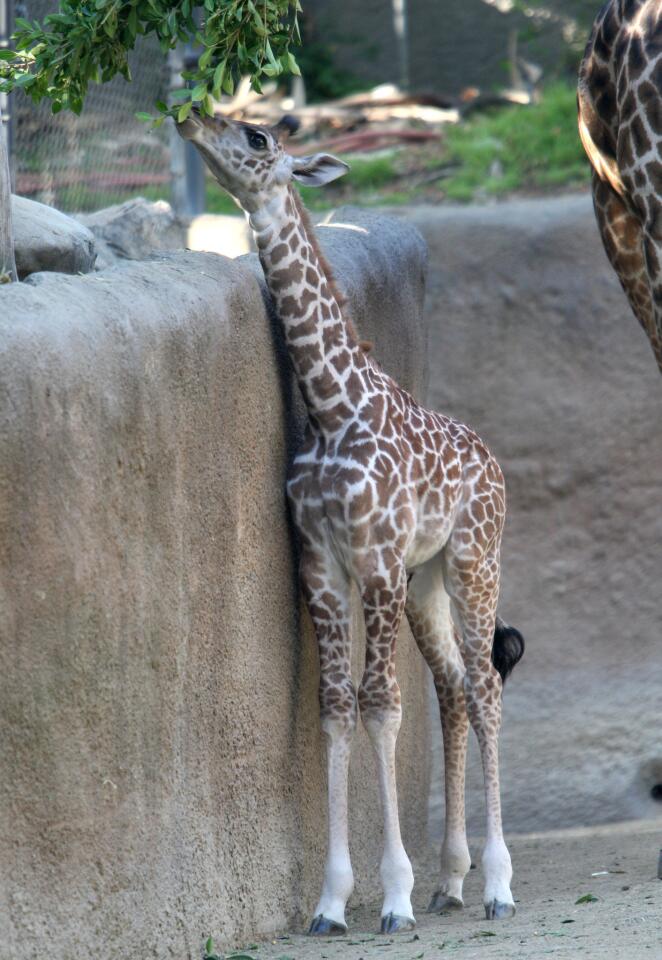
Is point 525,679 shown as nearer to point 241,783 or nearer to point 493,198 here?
point 493,198

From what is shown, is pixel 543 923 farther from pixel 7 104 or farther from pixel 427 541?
pixel 7 104

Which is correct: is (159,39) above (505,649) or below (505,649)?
above

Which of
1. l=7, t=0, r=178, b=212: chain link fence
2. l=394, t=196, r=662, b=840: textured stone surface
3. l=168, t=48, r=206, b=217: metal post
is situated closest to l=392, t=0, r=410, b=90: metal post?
l=394, t=196, r=662, b=840: textured stone surface

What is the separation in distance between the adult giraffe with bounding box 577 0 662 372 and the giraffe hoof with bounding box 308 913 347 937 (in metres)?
2.20

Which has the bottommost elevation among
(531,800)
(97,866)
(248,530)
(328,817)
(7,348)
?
(531,800)

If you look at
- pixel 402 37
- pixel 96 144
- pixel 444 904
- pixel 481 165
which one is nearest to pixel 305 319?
pixel 444 904

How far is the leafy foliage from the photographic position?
432cm

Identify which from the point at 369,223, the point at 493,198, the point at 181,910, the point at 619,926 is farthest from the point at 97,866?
the point at 493,198

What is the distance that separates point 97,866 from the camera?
3318 millimetres

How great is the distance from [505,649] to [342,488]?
1118 millimetres

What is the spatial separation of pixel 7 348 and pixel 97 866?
1.12 metres

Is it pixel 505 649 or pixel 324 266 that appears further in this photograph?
pixel 505 649

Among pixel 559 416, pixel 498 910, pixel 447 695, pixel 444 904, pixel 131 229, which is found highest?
pixel 131 229

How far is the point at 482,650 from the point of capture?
487 cm
